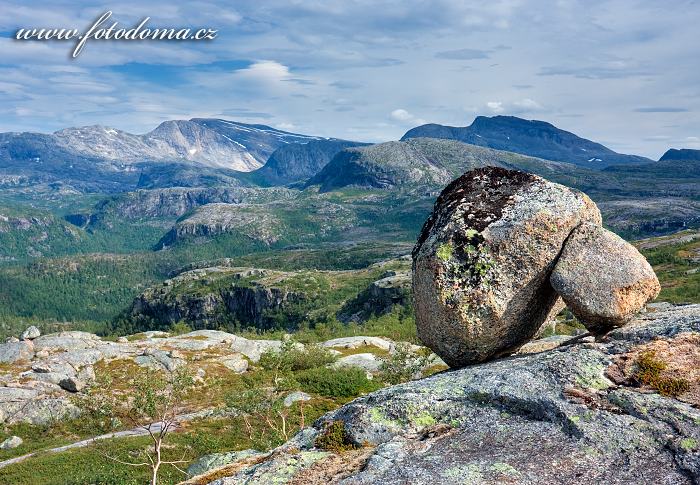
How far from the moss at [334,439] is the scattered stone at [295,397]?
4269cm

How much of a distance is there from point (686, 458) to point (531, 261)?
29.9 ft

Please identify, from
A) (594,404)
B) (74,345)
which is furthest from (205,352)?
(594,404)

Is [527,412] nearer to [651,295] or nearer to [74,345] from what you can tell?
[651,295]

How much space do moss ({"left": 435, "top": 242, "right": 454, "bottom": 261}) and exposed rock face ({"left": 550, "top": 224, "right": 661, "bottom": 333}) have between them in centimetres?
418

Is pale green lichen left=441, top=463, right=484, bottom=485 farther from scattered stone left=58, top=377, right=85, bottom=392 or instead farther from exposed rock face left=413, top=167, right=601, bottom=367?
scattered stone left=58, top=377, right=85, bottom=392

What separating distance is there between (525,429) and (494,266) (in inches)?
282

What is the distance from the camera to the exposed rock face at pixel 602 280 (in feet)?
60.7

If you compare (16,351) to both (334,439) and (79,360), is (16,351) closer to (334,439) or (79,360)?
(79,360)

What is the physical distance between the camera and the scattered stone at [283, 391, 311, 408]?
189 feet

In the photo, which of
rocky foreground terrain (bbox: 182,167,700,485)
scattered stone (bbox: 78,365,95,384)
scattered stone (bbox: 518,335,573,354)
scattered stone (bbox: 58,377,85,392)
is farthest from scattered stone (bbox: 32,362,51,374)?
scattered stone (bbox: 518,335,573,354)

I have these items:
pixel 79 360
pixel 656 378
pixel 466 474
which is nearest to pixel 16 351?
pixel 79 360

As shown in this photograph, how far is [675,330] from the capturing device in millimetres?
16609

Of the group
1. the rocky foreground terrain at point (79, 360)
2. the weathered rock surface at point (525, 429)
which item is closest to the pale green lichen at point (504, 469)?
the weathered rock surface at point (525, 429)

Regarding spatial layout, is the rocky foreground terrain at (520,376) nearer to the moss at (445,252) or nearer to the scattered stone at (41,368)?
the moss at (445,252)
